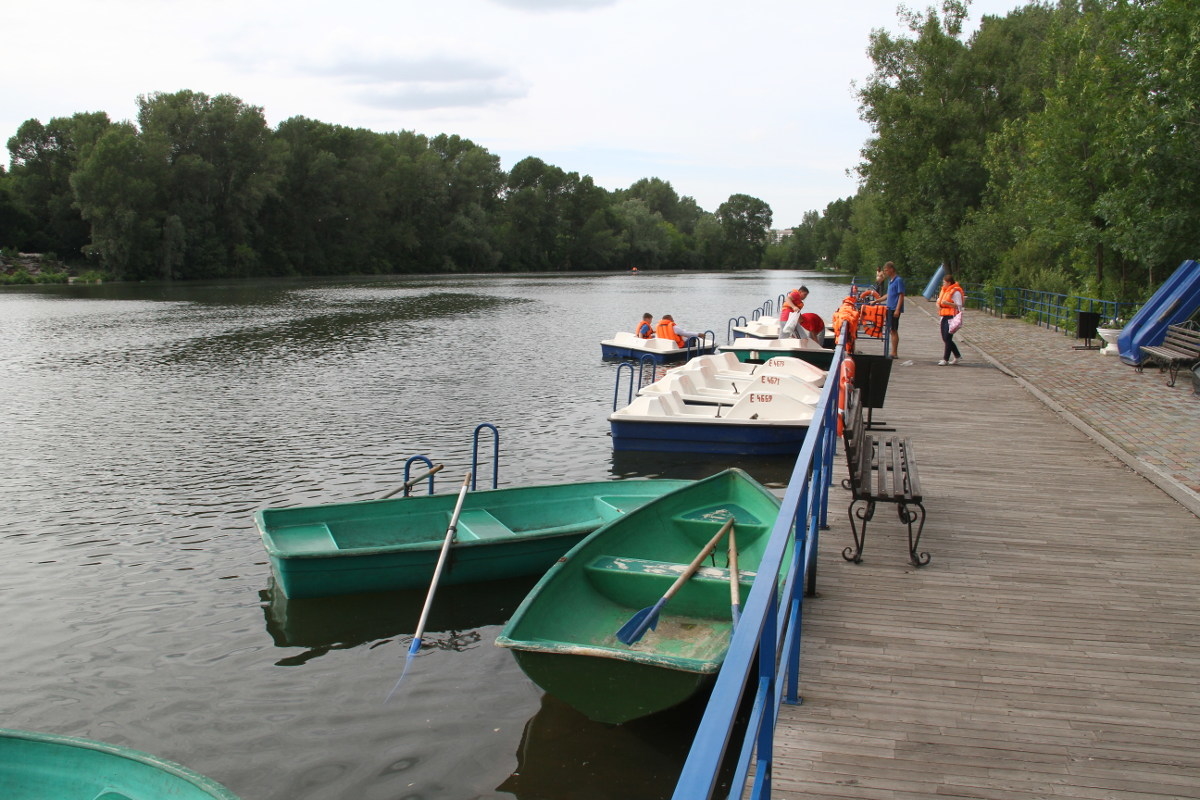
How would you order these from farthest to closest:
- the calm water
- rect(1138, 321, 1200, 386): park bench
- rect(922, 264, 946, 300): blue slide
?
rect(922, 264, 946, 300): blue slide < rect(1138, 321, 1200, 386): park bench < the calm water

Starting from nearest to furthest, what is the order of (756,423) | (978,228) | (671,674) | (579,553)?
(671,674), (579,553), (756,423), (978,228)

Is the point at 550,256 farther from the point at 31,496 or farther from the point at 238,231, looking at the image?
the point at 31,496

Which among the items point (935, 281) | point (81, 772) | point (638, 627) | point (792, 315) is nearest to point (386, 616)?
point (638, 627)

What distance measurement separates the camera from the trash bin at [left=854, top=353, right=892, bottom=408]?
1008cm

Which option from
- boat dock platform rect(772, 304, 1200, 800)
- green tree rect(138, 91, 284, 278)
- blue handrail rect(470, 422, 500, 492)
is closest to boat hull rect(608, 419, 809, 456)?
blue handrail rect(470, 422, 500, 492)

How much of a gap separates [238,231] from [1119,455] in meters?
87.3

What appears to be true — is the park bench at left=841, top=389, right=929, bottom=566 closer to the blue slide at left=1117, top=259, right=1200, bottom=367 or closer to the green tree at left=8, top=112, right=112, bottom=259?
the blue slide at left=1117, top=259, right=1200, bottom=367

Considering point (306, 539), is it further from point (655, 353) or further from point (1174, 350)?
point (655, 353)

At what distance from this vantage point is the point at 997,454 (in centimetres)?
950

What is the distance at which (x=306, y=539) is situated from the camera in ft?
26.7

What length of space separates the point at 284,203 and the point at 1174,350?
9182 centimetres

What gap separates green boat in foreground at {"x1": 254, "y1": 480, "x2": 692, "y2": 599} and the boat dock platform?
92.4 inches

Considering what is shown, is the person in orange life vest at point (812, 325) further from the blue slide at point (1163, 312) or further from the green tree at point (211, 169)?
the green tree at point (211, 169)

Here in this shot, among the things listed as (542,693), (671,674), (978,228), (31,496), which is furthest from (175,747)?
(978,228)
